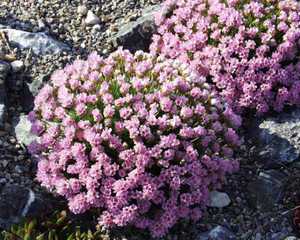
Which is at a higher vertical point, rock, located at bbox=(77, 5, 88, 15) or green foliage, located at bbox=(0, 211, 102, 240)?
rock, located at bbox=(77, 5, 88, 15)

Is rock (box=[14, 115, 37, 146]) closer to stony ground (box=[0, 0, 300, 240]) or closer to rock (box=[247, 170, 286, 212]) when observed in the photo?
stony ground (box=[0, 0, 300, 240])

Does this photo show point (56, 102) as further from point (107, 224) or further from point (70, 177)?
point (107, 224)

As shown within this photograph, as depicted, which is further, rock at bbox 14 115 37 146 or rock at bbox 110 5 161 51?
rock at bbox 110 5 161 51

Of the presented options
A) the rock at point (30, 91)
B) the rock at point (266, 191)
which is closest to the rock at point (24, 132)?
the rock at point (30, 91)

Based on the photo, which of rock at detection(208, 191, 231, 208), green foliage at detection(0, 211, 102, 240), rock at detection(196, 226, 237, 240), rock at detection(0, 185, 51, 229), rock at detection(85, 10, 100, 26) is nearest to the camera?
green foliage at detection(0, 211, 102, 240)

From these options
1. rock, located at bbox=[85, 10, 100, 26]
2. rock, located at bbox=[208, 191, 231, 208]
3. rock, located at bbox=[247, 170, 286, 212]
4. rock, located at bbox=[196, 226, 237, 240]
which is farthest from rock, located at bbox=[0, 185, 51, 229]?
rock, located at bbox=[85, 10, 100, 26]

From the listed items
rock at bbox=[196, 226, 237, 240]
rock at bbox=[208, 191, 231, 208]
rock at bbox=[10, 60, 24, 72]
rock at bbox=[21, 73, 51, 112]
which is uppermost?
rock at bbox=[10, 60, 24, 72]

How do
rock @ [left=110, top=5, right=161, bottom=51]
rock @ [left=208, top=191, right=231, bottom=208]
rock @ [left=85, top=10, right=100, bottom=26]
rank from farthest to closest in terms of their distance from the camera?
rock @ [left=85, top=10, right=100, bottom=26]
rock @ [left=110, top=5, right=161, bottom=51]
rock @ [left=208, top=191, right=231, bottom=208]
